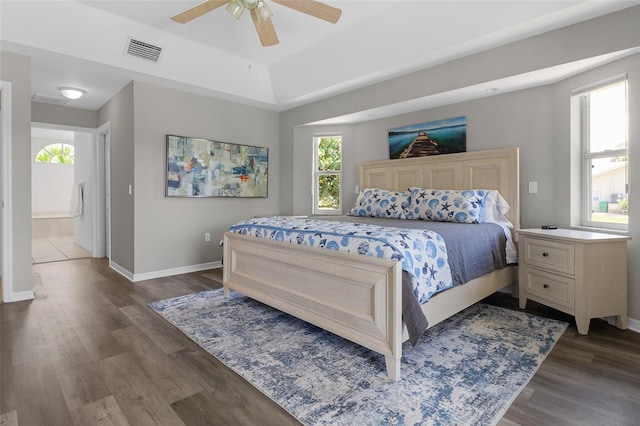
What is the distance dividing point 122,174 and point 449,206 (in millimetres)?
4031

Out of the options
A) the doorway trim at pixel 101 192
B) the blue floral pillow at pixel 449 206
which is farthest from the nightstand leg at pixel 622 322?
the doorway trim at pixel 101 192

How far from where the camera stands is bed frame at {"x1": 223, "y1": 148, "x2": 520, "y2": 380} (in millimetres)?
1959

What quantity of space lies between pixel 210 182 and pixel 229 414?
3.50m

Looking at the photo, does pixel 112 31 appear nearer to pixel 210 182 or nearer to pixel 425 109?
pixel 210 182

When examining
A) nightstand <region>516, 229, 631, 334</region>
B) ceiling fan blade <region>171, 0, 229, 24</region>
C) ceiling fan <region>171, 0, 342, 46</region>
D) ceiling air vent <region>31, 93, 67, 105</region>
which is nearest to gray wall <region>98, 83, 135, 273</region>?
ceiling air vent <region>31, 93, 67, 105</region>

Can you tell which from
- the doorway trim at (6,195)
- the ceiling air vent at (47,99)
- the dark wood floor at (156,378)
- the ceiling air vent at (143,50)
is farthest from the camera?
the ceiling air vent at (47,99)

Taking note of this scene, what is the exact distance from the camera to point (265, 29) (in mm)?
2828

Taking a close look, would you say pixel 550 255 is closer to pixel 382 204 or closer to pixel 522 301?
pixel 522 301

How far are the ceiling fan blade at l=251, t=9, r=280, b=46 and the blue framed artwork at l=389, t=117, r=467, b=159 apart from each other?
2.14 meters

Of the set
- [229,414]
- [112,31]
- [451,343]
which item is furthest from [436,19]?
[229,414]

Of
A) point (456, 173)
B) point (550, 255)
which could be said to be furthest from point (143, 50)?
point (550, 255)

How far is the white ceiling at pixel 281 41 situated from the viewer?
110 inches

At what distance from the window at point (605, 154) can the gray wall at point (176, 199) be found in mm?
4123

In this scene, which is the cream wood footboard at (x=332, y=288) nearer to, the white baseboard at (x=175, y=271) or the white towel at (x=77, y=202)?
the white baseboard at (x=175, y=271)
